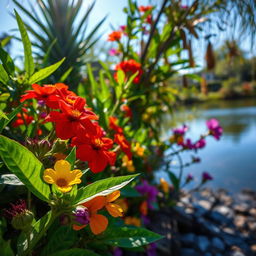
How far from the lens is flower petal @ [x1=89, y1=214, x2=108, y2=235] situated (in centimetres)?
56

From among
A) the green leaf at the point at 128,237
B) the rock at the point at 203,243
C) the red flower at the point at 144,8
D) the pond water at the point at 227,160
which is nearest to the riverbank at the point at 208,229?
the rock at the point at 203,243

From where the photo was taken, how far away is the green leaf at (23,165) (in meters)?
0.46

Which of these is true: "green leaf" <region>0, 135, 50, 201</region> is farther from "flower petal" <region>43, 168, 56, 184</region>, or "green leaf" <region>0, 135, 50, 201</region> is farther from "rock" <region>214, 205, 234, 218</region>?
"rock" <region>214, 205, 234, 218</region>

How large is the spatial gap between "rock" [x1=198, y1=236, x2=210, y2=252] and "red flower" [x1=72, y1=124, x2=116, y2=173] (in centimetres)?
172

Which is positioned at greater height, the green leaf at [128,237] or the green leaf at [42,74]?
the green leaf at [42,74]

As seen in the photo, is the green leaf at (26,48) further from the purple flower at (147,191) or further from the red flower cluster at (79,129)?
the purple flower at (147,191)

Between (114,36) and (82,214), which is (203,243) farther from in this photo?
(82,214)

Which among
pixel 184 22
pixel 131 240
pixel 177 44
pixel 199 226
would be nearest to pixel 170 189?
pixel 199 226

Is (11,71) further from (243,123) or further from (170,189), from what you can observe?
(243,123)

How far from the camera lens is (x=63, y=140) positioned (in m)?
0.63

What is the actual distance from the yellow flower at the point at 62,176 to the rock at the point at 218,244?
199 cm

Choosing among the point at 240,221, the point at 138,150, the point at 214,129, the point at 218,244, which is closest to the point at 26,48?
the point at 138,150

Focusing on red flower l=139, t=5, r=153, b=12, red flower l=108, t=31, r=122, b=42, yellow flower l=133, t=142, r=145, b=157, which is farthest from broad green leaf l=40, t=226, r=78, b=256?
red flower l=139, t=5, r=153, b=12

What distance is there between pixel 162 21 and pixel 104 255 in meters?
1.66
